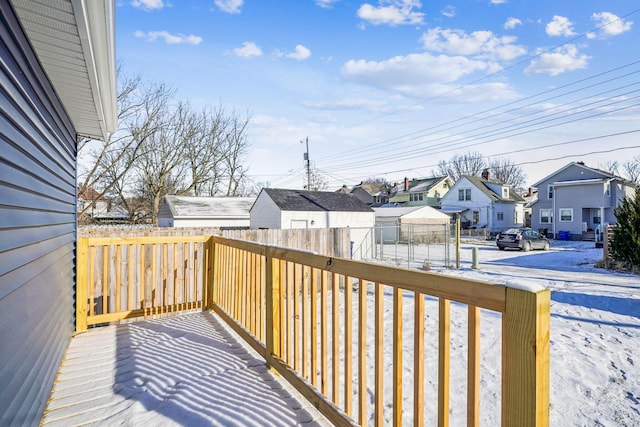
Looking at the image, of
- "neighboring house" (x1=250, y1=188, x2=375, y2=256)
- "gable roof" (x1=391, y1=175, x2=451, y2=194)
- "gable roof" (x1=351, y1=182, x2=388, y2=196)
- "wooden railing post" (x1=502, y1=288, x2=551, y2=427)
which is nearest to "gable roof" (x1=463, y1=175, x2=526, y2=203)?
"gable roof" (x1=391, y1=175, x2=451, y2=194)

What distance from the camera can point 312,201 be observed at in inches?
632

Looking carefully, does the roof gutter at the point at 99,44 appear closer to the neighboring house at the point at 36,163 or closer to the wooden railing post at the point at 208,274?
the neighboring house at the point at 36,163

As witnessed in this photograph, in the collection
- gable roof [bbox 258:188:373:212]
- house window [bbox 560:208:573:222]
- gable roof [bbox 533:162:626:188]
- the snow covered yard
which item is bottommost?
the snow covered yard

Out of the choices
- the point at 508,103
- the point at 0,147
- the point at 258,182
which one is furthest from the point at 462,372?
the point at 258,182

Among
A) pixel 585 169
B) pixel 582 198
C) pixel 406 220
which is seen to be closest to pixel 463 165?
pixel 585 169

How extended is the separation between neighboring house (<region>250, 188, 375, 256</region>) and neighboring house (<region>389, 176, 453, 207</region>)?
16.4 m

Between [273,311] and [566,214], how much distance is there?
84.0ft

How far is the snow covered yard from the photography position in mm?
2760

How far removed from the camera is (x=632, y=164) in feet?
112

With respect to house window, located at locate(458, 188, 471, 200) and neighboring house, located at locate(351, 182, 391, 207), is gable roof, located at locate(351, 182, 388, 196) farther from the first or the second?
house window, located at locate(458, 188, 471, 200)

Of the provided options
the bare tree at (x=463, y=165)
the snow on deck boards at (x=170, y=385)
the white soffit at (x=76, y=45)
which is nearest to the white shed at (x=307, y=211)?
the snow on deck boards at (x=170, y=385)

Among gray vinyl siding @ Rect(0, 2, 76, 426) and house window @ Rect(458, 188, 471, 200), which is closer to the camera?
gray vinyl siding @ Rect(0, 2, 76, 426)

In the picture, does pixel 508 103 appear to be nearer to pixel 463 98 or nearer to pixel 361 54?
pixel 463 98

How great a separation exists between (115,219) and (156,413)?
2155 centimetres
